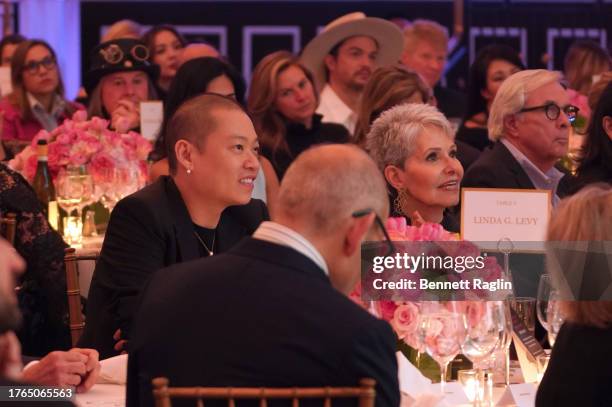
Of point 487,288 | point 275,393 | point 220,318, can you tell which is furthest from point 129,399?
point 487,288

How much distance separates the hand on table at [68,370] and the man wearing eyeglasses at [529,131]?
2.63 meters

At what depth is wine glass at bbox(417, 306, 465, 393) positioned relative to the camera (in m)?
3.40

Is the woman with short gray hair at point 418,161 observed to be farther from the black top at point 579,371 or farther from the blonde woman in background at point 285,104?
the blonde woman in background at point 285,104

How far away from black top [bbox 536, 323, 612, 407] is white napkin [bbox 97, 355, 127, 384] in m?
1.24

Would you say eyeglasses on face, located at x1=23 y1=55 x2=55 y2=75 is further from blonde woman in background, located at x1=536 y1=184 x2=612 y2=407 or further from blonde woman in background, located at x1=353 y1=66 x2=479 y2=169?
blonde woman in background, located at x1=536 y1=184 x2=612 y2=407

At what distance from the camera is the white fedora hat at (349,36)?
838 centimetres

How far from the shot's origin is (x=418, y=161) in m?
5.00

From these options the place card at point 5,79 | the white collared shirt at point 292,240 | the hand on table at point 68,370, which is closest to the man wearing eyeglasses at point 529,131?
the hand on table at point 68,370

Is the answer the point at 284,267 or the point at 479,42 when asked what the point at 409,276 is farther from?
the point at 479,42

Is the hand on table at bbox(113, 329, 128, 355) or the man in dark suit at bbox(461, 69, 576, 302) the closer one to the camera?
the hand on table at bbox(113, 329, 128, 355)

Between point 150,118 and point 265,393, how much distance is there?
5.10 m

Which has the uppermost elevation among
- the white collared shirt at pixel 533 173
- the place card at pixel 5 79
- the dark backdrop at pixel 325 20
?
the dark backdrop at pixel 325 20

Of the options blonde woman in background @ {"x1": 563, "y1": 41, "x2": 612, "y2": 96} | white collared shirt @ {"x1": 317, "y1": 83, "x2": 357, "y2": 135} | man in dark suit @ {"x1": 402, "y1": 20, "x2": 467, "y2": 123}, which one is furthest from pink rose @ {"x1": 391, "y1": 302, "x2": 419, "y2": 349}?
blonde woman in background @ {"x1": 563, "y1": 41, "x2": 612, "y2": 96}

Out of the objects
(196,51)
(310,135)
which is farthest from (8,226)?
(196,51)
